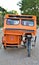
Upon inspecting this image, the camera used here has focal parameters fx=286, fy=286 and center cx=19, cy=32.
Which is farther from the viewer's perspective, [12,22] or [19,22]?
[12,22]

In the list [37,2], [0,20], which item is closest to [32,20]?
[0,20]

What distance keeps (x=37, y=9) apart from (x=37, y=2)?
1.96 meters

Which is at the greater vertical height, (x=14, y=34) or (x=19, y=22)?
(x=19, y=22)

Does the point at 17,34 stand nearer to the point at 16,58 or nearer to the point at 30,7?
the point at 16,58

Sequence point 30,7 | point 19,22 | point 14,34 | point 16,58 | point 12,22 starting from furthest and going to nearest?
point 30,7
point 12,22
point 19,22
point 14,34
point 16,58

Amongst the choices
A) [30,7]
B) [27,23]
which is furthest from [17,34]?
[30,7]

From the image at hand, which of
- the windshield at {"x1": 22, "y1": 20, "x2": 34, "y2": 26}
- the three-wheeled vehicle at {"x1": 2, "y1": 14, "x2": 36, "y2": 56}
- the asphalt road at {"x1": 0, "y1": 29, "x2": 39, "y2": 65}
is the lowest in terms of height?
the asphalt road at {"x1": 0, "y1": 29, "x2": 39, "y2": 65}

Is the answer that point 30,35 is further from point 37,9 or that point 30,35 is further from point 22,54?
point 37,9

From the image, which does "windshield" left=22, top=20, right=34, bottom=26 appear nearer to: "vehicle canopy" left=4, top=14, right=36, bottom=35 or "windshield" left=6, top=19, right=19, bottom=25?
"vehicle canopy" left=4, top=14, right=36, bottom=35

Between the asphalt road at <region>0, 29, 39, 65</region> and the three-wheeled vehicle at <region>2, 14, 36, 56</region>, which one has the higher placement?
the three-wheeled vehicle at <region>2, 14, 36, 56</region>

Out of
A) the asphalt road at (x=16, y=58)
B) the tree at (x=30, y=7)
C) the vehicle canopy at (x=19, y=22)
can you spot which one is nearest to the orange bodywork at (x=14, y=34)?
the vehicle canopy at (x=19, y=22)

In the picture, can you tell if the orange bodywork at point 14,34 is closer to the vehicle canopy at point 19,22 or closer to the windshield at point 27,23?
the vehicle canopy at point 19,22

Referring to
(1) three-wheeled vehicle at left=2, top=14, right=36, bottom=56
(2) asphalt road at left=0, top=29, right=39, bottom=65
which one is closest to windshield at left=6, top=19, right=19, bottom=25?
(1) three-wheeled vehicle at left=2, top=14, right=36, bottom=56

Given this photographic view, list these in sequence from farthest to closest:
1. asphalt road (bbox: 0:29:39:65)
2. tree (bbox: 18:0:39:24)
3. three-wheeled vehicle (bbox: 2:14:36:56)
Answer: tree (bbox: 18:0:39:24) < three-wheeled vehicle (bbox: 2:14:36:56) < asphalt road (bbox: 0:29:39:65)
